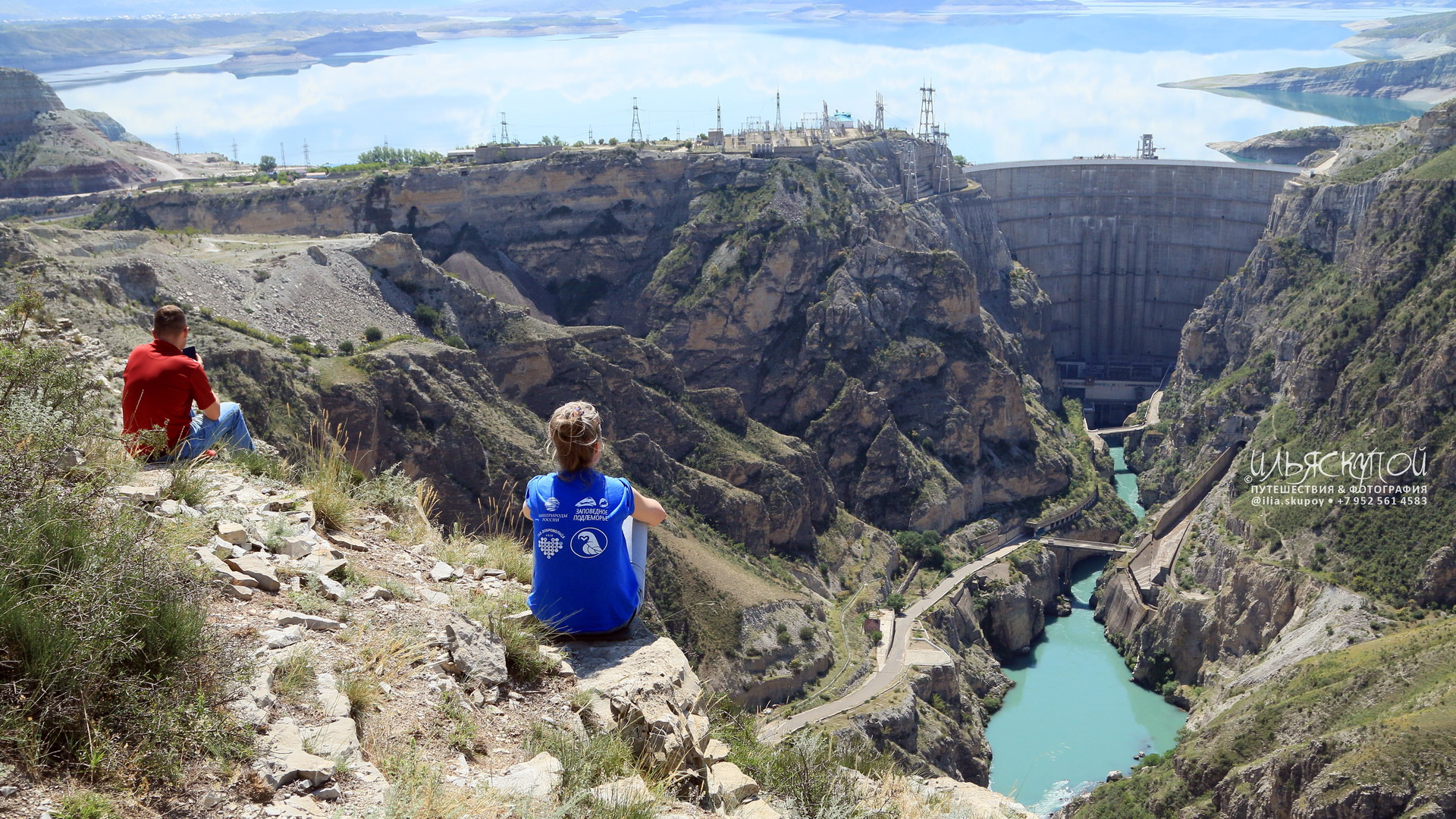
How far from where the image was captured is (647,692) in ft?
33.9

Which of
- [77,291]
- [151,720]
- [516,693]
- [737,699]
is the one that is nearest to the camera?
[151,720]

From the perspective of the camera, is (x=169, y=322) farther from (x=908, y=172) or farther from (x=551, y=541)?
(x=908, y=172)

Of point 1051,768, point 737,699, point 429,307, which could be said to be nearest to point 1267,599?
point 1051,768

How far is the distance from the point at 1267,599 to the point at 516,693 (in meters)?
61.8

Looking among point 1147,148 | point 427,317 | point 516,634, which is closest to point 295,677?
point 516,634

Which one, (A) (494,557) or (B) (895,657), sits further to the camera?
(B) (895,657)

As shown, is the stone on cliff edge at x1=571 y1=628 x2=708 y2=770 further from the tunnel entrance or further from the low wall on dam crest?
the low wall on dam crest

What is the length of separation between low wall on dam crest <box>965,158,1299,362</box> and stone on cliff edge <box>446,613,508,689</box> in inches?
4265

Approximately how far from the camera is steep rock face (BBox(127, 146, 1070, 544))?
84.1m

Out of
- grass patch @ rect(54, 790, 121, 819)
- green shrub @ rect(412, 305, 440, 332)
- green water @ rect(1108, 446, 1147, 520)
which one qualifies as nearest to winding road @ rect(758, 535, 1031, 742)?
green water @ rect(1108, 446, 1147, 520)

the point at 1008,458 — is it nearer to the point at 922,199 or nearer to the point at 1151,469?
the point at 1151,469

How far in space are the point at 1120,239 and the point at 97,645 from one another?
117 meters

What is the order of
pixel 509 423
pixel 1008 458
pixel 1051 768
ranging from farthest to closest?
pixel 1008 458 < pixel 1051 768 < pixel 509 423

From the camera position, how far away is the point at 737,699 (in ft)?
161
